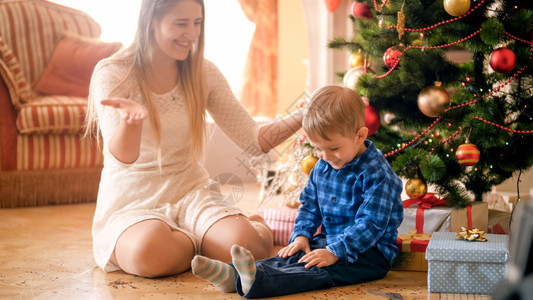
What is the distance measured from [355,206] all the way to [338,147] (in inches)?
7.0

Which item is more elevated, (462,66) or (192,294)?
(462,66)

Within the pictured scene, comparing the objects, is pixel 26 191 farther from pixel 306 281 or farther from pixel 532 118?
pixel 532 118

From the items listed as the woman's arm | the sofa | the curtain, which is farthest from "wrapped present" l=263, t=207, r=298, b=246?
the curtain

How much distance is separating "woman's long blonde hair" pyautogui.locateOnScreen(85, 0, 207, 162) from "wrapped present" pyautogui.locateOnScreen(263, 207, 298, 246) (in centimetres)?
38

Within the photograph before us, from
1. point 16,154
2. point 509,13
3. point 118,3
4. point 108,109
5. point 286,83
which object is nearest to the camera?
point 108,109

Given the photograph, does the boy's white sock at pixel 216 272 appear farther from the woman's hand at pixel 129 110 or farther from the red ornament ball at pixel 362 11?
the red ornament ball at pixel 362 11

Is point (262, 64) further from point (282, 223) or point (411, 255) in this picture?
point (411, 255)

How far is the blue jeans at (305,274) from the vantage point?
58.0 inches

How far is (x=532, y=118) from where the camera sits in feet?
6.45

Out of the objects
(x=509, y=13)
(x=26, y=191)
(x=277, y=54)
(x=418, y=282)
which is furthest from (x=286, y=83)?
(x=418, y=282)

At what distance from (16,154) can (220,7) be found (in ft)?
8.03

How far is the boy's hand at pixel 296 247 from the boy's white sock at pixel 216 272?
15 centimetres

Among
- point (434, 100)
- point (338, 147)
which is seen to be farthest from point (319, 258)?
point (434, 100)

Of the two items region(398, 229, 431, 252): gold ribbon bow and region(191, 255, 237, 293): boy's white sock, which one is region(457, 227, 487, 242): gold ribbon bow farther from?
region(191, 255, 237, 293): boy's white sock
